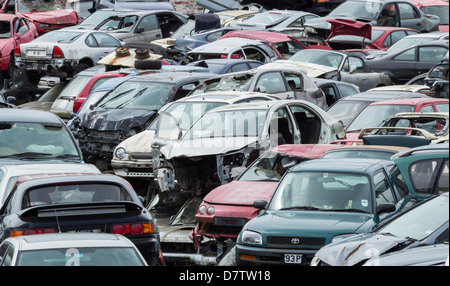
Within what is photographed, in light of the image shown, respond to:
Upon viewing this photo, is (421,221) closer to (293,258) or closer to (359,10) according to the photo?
(293,258)

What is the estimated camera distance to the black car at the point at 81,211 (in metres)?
10.5

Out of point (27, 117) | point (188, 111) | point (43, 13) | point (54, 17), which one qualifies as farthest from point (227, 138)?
point (43, 13)

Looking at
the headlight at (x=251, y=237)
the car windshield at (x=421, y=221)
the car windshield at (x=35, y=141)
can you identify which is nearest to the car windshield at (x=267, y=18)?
the car windshield at (x=35, y=141)

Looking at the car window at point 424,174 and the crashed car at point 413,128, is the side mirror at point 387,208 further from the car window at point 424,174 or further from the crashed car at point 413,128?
the crashed car at point 413,128

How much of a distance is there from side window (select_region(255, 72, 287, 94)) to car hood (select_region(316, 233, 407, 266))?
10.0 meters

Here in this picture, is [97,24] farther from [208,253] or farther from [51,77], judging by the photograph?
[208,253]

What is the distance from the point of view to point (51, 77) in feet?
82.7

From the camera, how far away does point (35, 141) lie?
50.7ft

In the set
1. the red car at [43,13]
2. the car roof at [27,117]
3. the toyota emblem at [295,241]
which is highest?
the toyota emblem at [295,241]

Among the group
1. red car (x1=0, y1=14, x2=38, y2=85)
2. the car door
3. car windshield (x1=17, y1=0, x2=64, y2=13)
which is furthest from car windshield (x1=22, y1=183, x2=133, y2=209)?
car windshield (x1=17, y1=0, x2=64, y2=13)

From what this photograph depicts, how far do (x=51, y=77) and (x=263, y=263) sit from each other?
1532cm

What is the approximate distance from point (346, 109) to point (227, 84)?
2331mm

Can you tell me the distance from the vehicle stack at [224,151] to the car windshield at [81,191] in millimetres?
17

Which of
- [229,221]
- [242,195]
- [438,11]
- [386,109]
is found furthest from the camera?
[438,11]
